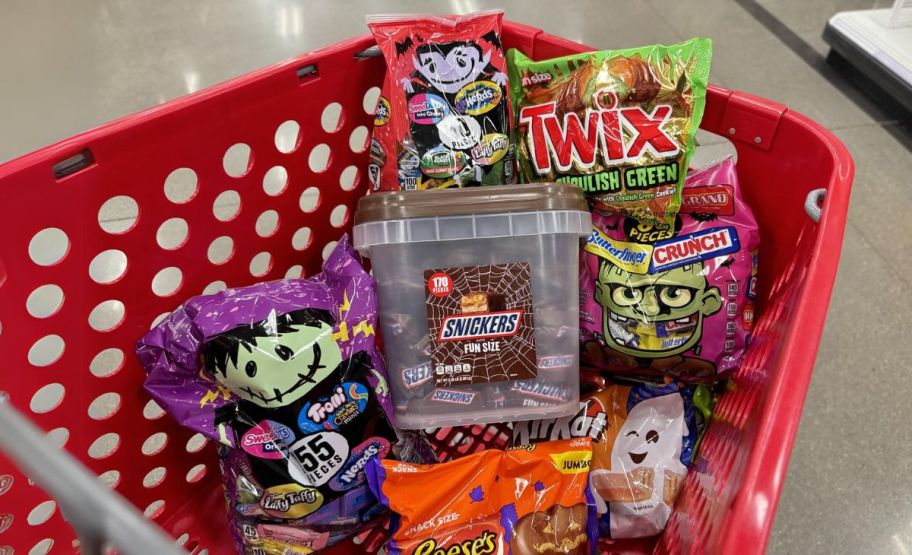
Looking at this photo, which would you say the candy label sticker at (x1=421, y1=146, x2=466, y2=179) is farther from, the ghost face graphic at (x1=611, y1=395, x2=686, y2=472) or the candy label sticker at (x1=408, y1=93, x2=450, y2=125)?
the ghost face graphic at (x1=611, y1=395, x2=686, y2=472)

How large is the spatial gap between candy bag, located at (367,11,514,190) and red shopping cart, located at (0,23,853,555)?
0.06 metres

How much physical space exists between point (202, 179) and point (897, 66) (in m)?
1.62

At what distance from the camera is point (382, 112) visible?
0.93m

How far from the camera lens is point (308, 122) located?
90 cm

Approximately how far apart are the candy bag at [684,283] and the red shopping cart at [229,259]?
0.11 feet

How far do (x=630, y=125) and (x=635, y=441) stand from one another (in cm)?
39

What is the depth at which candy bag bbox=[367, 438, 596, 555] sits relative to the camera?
830 millimetres

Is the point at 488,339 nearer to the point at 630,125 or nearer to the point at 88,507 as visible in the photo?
the point at 630,125

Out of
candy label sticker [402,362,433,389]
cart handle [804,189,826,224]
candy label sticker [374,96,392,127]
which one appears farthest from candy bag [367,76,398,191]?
cart handle [804,189,826,224]

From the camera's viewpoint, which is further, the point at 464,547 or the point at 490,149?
the point at 490,149

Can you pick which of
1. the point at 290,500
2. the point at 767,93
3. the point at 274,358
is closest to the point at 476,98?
the point at 274,358

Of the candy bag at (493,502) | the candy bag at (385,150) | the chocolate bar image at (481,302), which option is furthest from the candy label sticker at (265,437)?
the candy bag at (385,150)

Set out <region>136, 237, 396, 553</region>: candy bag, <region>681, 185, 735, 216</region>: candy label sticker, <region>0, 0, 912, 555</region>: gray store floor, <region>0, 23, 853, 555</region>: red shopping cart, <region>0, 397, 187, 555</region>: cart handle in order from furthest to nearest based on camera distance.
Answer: <region>0, 0, 912, 555</region>: gray store floor
<region>681, 185, 735, 216</region>: candy label sticker
<region>136, 237, 396, 553</region>: candy bag
<region>0, 23, 853, 555</region>: red shopping cart
<region>0, 397, 187, 555</region>: cart handle

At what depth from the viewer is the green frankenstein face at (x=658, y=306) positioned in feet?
2.87
